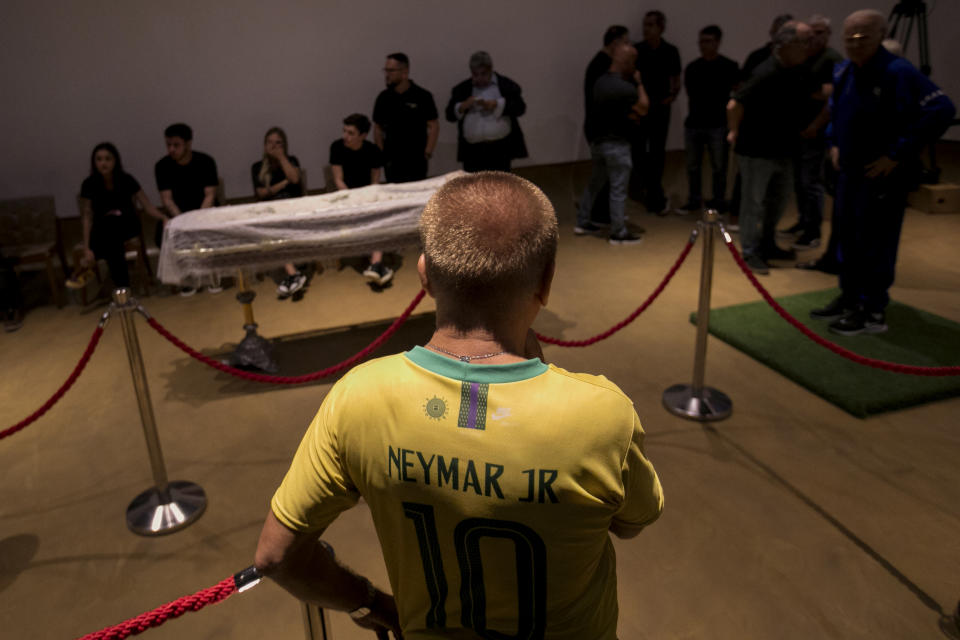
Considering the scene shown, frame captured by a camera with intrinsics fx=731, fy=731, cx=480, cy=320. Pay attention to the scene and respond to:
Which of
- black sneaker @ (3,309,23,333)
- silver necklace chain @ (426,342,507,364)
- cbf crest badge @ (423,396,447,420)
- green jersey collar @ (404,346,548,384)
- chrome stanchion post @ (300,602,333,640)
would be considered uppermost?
silver necklace chain @ (426,342,507,364)

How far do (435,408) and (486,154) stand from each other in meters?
6.25

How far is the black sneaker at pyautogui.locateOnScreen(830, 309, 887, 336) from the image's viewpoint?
15.8ft

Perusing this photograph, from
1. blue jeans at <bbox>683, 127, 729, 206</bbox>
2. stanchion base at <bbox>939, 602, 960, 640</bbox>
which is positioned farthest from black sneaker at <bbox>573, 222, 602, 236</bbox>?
stanchion base at <bbox>939, 602, 960, 640</bbox>

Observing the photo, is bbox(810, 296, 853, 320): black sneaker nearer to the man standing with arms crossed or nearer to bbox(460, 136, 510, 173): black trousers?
the man standing with arms crossed

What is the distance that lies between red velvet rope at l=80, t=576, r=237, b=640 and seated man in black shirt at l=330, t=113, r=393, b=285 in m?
4.61

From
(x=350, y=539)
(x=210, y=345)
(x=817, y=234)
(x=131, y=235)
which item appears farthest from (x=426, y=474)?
(x=817, y=234)

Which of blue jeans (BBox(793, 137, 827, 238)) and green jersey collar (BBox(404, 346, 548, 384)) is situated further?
blue jeans (BBox(793, 137, 827, 238))

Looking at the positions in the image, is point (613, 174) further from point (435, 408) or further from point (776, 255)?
point (435, 408)

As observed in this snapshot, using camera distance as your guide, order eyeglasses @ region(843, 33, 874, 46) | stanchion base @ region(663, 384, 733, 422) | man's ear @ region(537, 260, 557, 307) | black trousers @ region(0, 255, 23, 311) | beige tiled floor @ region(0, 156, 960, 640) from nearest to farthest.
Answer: man's ear @ region(537, 260, 557, 307)
beige tiled floor @ region(0, 156, 960, 640)
stanchion base @ region(663, 384, 733, 422)
eyeglasses @ region(843, 33, 874, 46)
black trousers @ region(0, 255, 23, 311)

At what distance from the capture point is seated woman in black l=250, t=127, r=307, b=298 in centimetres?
632

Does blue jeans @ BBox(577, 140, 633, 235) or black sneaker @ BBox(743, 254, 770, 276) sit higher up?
blue jeans @ BBox(577, 140, 633, 235)

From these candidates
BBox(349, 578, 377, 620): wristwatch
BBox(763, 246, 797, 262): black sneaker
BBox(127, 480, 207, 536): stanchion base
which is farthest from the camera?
BBox(763, 246, 797, 262): black sneaker

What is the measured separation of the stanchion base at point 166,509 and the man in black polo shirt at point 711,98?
6.32 m

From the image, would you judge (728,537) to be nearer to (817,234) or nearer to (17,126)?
(817,234)
